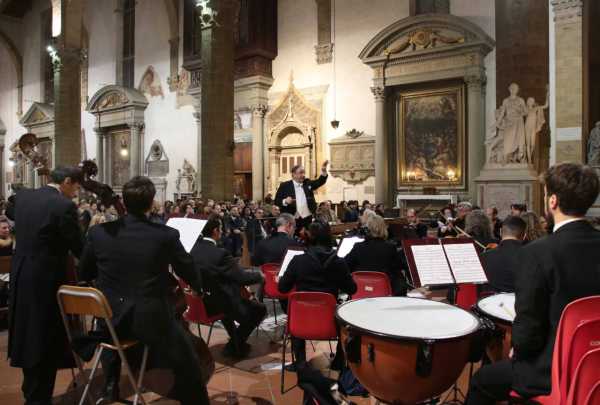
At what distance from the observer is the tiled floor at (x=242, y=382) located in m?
3.33

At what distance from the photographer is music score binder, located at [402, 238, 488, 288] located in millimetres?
3182

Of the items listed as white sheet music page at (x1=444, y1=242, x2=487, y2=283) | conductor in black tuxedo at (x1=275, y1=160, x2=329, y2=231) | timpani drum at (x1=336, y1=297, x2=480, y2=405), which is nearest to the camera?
timpani drum at (x1=336, y1=297, x2=480, y2=405)

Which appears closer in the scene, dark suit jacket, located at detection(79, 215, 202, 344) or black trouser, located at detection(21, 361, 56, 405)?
dark suit jacket, located at detection(79, 215, 202, 344)

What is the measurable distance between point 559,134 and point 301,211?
5494 millimetres

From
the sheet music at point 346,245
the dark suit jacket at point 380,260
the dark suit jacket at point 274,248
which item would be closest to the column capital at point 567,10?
the sheet music at point 346,245

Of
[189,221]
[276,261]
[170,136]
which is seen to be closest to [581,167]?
[189,221]

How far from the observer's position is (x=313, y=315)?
333 cm

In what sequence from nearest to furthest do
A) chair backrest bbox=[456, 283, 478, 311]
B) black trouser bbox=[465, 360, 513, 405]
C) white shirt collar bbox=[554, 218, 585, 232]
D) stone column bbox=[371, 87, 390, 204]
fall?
white shirt collar bbox=[554, 218, 585, 232]
black trouser bbox=[465, 360, 513, 405]
chair backrest bbox=[456, 283, 478, 311]
stone column bbox=[371, 87, 390, 204]

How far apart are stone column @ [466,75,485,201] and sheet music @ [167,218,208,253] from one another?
11.1 m

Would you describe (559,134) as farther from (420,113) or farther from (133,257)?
(133,257)

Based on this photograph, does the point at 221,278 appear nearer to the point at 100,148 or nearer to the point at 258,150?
the point at 258,150

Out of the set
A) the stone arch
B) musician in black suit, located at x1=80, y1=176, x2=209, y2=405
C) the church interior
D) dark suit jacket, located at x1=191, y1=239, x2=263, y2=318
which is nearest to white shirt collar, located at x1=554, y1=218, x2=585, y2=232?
the church interior

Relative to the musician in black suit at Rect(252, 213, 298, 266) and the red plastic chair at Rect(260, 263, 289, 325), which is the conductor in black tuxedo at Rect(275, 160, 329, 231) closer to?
the musician in black suit at Rect(252, 213, 298, 266)

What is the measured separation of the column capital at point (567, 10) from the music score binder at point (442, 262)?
25.1 ft
